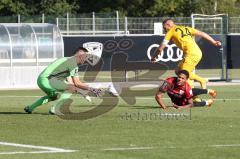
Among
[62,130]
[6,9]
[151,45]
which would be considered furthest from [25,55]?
[6,9]

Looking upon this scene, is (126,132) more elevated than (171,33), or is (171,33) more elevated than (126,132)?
(171,33)

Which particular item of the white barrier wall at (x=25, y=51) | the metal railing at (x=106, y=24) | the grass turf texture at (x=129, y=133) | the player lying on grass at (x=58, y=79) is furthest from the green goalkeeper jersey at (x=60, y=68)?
the metal railing at (x=106, y=24)

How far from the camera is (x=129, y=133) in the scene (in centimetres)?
1398

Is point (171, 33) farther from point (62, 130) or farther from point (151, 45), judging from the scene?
point (151, 45)

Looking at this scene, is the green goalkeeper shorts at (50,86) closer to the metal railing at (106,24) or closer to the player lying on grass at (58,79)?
the player lying on grass at (58,79)

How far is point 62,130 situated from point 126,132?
1.18 metres

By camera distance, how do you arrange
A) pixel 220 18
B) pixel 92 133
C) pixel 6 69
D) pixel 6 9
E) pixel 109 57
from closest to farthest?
1. pixel 92 133
2. pixel 6 69
3. pixel 109 57
4. pixel 220 18
5. pixel 6 9

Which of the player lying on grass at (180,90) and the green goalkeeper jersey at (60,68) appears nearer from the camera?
the green goalkeeper jersey at (60,68)

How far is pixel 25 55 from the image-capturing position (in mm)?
32750

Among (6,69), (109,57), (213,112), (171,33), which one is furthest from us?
(109,57)

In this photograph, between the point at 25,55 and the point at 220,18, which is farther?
the point at 220,18

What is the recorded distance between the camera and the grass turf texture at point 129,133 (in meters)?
11.6

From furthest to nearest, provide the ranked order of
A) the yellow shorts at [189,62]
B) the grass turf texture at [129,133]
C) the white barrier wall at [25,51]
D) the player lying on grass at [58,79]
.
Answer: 1. the white barrier wall at [25,51]
2. the yellow shorts at [189,62]
3. the player lying on grass at [58,79]
4. the grass turf texture at [129,133]

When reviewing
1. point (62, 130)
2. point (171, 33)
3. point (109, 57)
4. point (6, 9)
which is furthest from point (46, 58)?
point (6, 9)
